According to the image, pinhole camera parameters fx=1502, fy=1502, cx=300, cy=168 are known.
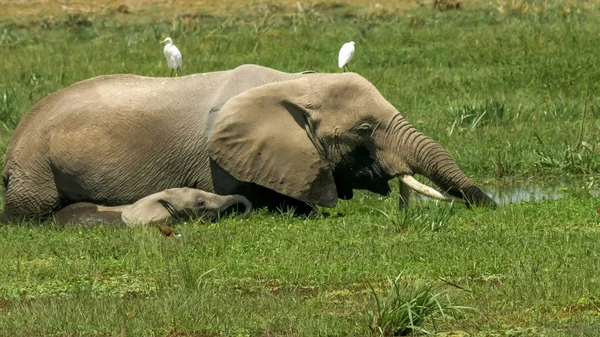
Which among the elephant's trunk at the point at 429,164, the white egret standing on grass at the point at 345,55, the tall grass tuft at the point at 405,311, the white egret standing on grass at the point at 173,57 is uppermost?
the tall grass tuft at the point at 405,311

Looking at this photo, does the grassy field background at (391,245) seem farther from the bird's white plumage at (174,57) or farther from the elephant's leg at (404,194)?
the bird's white plumage at (174,57)

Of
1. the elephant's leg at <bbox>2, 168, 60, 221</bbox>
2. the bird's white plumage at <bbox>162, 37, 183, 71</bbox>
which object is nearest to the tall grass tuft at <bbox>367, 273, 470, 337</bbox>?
the elephant's leg at <bbox>2, 168, 60, 221</bbox>

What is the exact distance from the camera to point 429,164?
10547 millimetres

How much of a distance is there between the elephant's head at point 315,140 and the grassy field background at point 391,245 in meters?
0.27

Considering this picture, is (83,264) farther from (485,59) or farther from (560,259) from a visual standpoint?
(485,59)

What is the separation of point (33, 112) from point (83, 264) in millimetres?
2823

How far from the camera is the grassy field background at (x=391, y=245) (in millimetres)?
7617

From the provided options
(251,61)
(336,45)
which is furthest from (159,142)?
(336,45)

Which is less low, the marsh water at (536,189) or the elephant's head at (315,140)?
the elephant's head at (315,140)

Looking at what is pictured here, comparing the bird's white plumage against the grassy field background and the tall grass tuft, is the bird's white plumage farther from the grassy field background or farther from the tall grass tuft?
the tall grass tuft

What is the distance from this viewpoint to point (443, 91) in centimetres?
1727

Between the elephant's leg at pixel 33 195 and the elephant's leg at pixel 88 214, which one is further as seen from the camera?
the elephant's leg at pixel 33 195

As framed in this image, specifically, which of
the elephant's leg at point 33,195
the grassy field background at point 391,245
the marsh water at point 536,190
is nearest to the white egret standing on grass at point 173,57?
the grassy field background at point 391,245

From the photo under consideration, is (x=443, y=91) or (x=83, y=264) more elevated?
(x=83, y=264)
